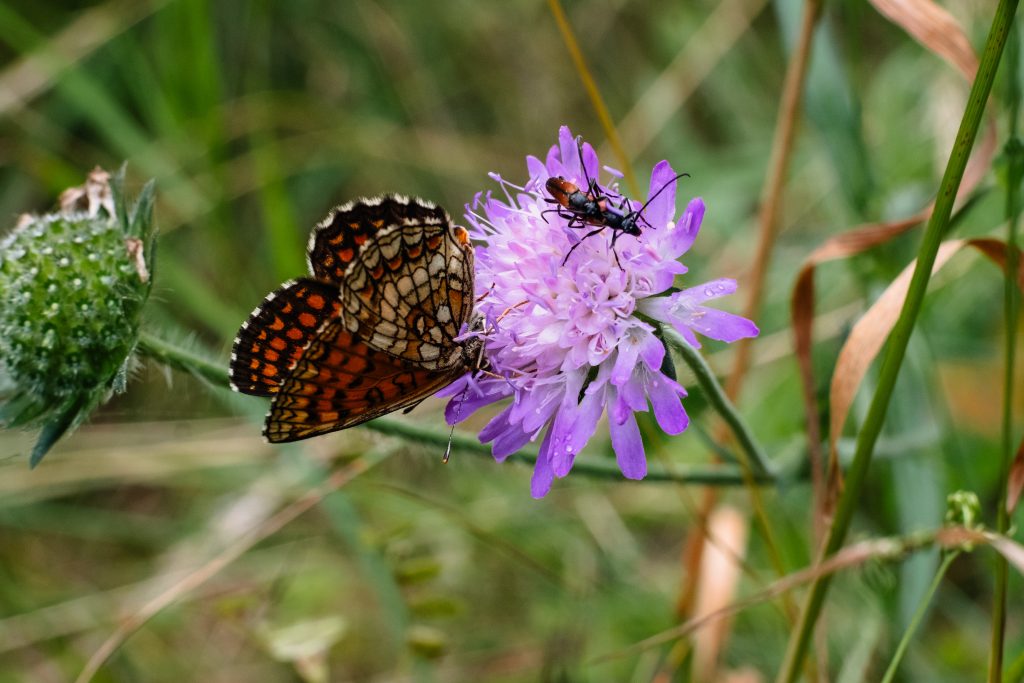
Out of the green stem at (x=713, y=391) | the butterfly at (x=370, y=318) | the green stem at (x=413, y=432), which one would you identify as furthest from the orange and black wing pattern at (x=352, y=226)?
the green stem at (x=713, y=391)

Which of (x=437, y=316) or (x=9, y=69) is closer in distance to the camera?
(x=437, y=316)

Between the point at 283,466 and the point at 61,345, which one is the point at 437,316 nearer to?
the point at 61,345

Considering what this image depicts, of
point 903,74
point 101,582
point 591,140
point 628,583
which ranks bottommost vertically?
point 628,583

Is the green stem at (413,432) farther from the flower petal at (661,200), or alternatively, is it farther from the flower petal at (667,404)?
the flower petal at (661,200)

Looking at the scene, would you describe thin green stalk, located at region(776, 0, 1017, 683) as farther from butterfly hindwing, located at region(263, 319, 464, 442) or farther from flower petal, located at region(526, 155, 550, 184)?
butterfly hindwing, located at region(263, 319, 464, 442)

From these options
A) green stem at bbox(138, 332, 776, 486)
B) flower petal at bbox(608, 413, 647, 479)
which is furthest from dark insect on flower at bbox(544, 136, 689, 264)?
green stem at bbox(138, 332, 776, 486)

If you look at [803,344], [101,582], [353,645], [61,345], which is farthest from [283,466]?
[803,344]

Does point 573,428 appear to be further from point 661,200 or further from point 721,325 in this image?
point 661,200
